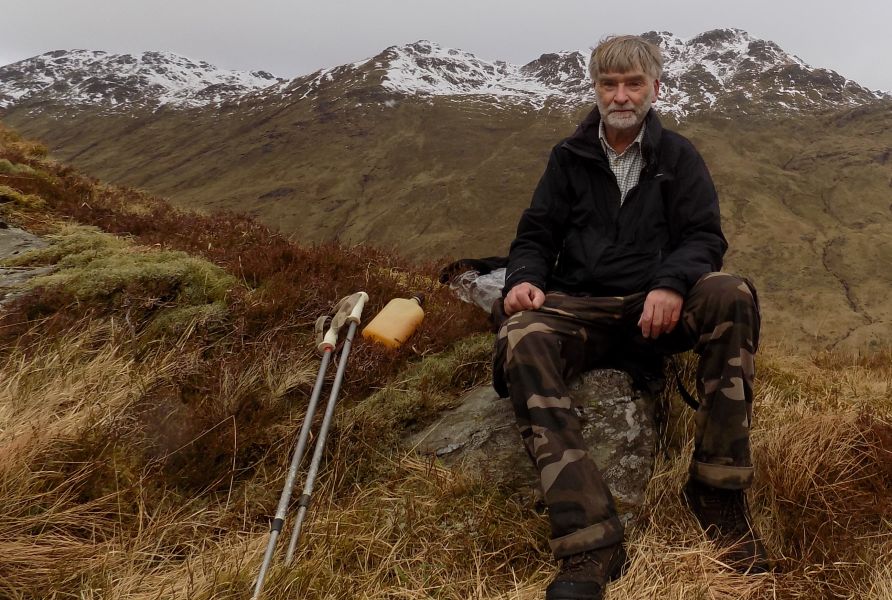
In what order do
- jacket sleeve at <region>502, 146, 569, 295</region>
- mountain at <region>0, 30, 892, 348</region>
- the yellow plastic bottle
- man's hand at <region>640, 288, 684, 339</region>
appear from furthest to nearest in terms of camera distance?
mountain at <region>0, 30, 892, 348</region> → the yellow plastic bottle → jacket sleeve at <region>502, 146, 569, 295</region> → man's hand at <region>640, 288, 684, 339</region>

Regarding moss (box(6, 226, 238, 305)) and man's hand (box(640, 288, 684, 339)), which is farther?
moss (box(6, 226, 238, 305))

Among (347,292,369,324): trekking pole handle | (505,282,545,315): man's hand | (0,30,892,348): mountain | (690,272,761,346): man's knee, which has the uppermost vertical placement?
(690,272,761,346): man's knee

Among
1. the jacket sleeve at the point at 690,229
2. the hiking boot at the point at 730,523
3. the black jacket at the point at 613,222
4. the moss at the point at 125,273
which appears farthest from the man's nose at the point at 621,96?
the moss at the point at 125,273

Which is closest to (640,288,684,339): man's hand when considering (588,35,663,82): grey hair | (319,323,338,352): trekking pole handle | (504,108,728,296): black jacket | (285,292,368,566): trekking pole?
(504,108,728,296): black jacket

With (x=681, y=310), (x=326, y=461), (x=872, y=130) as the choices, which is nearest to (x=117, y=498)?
(x=326, y=461)

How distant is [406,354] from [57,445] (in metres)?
2.41

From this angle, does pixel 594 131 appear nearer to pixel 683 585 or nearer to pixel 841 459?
pixel 841 459

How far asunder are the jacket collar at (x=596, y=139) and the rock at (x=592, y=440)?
4.75ft

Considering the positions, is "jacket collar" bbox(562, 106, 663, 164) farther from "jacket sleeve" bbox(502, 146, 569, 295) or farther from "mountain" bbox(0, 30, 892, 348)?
"mountain" bbox(0, 30, 892, 348)

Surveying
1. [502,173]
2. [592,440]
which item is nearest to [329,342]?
[592,440]

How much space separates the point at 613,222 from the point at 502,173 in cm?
14983

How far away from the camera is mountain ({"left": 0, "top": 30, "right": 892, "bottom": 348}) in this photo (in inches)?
4075

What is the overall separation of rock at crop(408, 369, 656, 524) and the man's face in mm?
1643

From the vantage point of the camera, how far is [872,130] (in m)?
156
